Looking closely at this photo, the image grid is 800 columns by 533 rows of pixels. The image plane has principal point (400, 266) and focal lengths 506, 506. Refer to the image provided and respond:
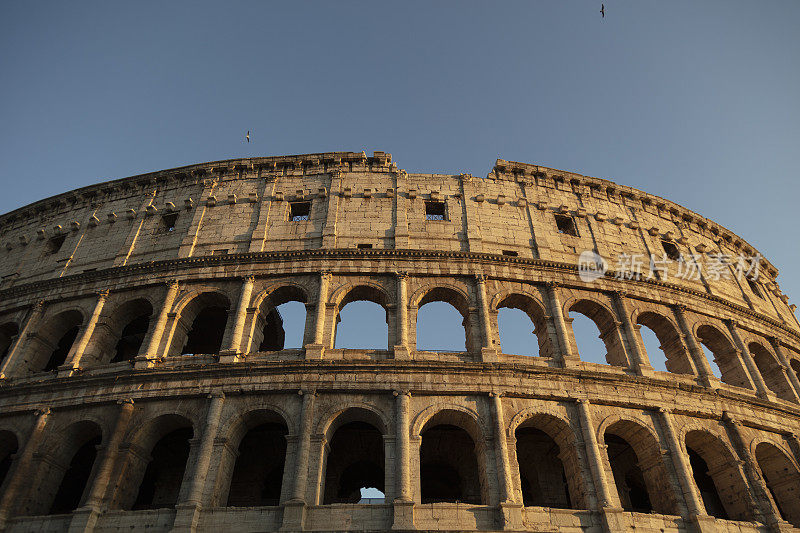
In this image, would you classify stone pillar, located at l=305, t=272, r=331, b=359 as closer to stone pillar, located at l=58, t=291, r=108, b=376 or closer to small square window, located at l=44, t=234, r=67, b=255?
stone pillar, located at l=58, t=291, r=108, b=376

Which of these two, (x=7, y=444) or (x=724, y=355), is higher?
(x=724, y=355)

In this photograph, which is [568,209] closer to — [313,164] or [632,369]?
[632,369]

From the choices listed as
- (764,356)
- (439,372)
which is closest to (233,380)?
(439,372)

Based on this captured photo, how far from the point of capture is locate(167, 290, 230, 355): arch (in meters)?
17.6

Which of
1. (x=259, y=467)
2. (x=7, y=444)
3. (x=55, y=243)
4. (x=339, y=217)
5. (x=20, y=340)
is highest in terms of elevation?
(x=55, y=243)

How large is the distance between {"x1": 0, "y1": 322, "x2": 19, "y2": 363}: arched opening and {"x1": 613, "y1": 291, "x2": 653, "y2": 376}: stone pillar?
2280 centimetres

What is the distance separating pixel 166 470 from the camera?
55.1 feet

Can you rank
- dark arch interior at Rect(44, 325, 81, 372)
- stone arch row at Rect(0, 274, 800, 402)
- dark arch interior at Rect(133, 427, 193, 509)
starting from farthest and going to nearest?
dark arch interior at Rect(44, 325, 81, 372), stone arch row at Rect(0, 274, 800, 402), dark arch interior at Rect(133, 427, 193, 509)

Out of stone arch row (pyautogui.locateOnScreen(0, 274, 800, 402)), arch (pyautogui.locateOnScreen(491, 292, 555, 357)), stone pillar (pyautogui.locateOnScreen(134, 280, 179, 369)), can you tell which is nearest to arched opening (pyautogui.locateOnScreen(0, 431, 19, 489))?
stone arch row (pyautogui.locateOnScreen(0, 274, 800, 402))

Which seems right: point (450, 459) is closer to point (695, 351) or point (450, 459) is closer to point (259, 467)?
point (259, 467)

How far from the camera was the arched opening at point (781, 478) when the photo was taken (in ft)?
53.7

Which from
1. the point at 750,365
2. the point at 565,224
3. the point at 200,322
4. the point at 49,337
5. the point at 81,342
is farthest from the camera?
the point at 565,224

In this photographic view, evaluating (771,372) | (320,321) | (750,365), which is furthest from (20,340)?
(771,372)

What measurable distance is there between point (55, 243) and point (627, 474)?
84.0 feet
